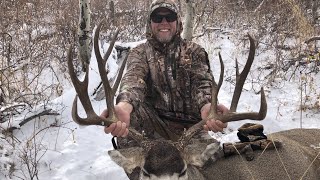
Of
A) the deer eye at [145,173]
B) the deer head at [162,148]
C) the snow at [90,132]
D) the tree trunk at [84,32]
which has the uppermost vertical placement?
the tree trunk at [84,32]

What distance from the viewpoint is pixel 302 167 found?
3.78 m

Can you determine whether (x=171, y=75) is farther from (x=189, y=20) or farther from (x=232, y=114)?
(x=189, y=20)

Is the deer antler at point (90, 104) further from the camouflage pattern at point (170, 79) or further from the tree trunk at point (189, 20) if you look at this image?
the tree trunk at point (189, 20)

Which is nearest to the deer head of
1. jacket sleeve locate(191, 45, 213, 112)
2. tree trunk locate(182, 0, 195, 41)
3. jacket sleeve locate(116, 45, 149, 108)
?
jacket sleeve locate(116, 45, 149, 108)

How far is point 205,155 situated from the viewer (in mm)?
3416

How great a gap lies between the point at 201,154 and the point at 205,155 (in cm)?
3

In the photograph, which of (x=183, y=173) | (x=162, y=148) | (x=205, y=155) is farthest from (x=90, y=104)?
(x=205, y=155)

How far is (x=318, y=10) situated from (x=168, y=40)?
6.71 metres

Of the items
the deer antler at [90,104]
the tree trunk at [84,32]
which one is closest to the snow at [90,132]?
the tree trunk at [84,32]

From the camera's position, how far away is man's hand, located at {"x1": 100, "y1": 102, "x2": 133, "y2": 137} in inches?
132

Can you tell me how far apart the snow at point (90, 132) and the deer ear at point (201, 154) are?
1215mm

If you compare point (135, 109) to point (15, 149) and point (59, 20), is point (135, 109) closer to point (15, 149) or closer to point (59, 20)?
point (15, 149)

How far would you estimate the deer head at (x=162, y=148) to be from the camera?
304 centimetres

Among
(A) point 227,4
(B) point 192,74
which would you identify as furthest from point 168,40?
(A) point 227,4
